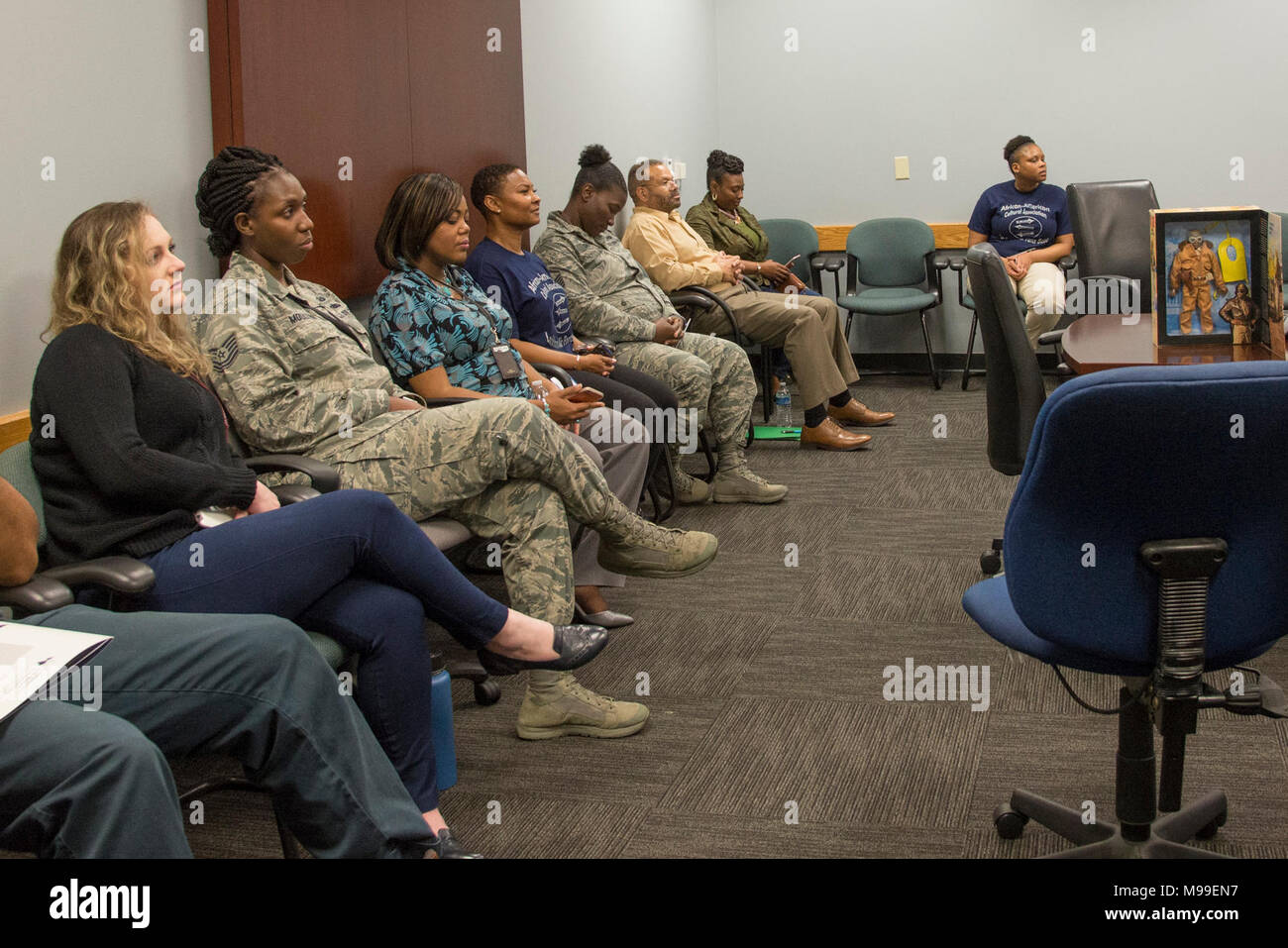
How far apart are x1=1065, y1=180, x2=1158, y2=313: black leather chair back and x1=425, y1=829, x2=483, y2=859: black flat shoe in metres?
3.55

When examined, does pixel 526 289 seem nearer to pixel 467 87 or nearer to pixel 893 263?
pixel 467 87

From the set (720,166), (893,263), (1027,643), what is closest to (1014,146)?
(893,263)

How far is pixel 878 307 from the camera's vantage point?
6312 millimetres

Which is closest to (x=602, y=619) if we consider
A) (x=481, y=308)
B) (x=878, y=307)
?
(x=481, y=308)

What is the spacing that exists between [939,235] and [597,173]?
9.55ft

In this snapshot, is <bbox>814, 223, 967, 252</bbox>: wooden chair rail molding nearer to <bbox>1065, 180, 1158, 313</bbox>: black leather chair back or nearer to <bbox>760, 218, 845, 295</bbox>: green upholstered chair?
<bbox>760, 218, 845, 295</bbox>: green upholstered chair

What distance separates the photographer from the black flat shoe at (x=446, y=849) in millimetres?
1900

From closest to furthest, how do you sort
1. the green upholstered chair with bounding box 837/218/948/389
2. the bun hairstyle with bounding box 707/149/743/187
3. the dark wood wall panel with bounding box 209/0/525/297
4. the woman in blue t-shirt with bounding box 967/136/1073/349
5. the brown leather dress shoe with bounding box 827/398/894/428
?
1. the dark wood wall panel with bounding box 209/0/525/297
2. the brown leather dress shoe with bounding box 827/398/894/428
3. the bun hairstyle with bounding box 707/149/743/187
4. the woman in blue t-shirt with bounding box 967/136/1073/349
5. the green upholstered chair with bounding box 837/218/948/389

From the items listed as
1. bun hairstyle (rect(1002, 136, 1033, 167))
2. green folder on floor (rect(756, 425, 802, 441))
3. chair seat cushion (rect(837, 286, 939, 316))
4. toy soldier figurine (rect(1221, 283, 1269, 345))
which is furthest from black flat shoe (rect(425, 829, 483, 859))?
bun hairstyle (rect(1002, 136, 1033, 167))

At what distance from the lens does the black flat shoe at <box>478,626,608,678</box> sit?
220 cm

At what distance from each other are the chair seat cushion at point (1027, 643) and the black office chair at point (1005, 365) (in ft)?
2.92

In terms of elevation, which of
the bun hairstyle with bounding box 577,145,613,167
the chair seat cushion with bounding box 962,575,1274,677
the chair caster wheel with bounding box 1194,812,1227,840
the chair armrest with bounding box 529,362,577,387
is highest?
the bun hairstyle with bounding box 577,145,613,167

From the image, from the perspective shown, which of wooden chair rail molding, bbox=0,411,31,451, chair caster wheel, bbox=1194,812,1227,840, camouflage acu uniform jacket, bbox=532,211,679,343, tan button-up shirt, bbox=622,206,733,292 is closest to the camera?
chair caster wheel, bbox=1194,812,1227,840
